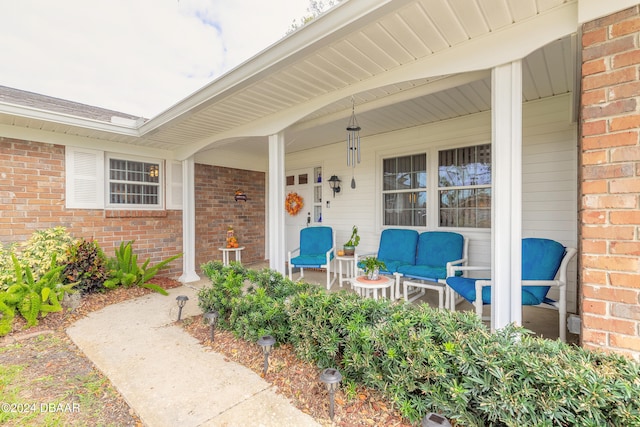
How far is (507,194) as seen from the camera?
2.18 meters

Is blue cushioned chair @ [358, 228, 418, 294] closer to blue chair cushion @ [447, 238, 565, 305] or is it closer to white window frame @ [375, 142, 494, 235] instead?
white window frame @ [375, 142, 494, 235]

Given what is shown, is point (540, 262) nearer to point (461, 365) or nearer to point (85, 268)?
point (461, 365)

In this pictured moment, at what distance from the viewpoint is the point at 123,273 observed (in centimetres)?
435

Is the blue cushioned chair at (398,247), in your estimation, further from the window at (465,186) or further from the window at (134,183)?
the window at (134,183)

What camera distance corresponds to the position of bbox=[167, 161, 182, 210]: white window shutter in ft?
18.3

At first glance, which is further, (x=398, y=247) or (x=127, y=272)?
(x=398, y=247)

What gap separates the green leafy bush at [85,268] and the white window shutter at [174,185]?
1.61m

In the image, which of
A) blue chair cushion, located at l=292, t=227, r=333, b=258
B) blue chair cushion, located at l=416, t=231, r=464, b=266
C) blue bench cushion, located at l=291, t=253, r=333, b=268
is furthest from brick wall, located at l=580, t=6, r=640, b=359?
blue chair cushion, located at l=292, t=227, r=333, b=258

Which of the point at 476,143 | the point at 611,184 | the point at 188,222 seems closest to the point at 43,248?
the point at 188,222

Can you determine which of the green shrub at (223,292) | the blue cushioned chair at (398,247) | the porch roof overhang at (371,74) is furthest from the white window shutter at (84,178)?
the blue cushioned chair at (398,247)

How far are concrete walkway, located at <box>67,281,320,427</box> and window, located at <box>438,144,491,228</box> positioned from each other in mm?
3624

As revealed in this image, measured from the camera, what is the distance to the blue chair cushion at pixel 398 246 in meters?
4.46

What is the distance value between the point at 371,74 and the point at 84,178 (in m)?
4.72

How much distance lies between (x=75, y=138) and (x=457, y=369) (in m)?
5.78
